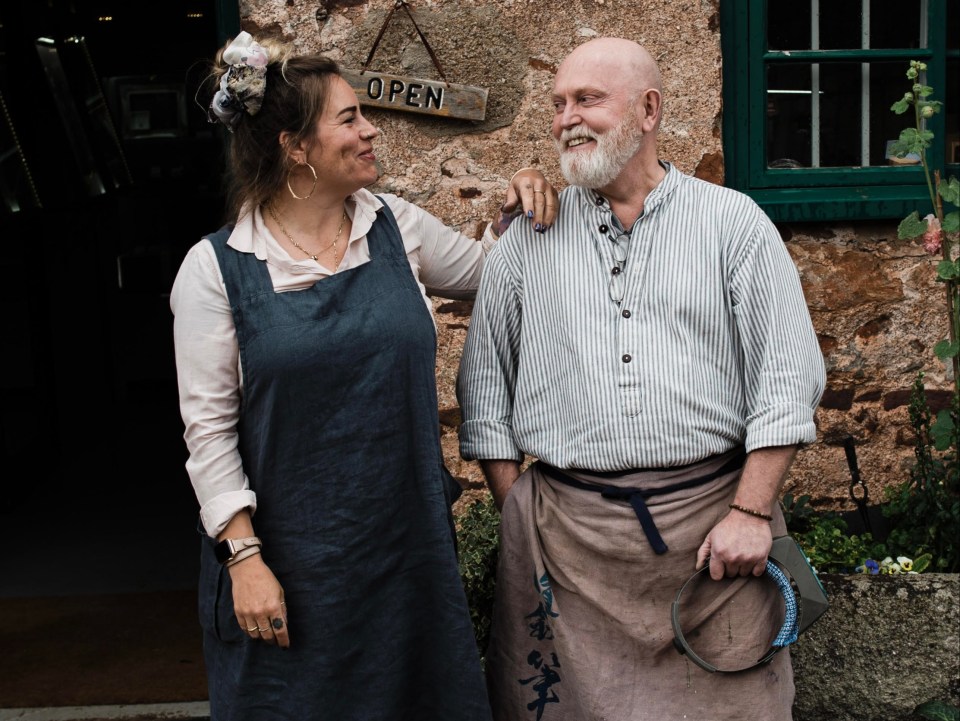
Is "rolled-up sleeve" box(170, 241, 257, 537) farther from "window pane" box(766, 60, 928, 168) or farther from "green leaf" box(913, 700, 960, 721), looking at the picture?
"window pane" box(766, 60, 928, 168)

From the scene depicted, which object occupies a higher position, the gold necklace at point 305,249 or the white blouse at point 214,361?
the gold necklace at point 305,249

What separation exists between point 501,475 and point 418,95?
1.88 m

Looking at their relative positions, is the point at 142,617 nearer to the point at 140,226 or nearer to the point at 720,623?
the point at 720,623

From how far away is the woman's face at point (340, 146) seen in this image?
2.53 meters

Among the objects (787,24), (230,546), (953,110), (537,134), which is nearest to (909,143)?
(787,24)

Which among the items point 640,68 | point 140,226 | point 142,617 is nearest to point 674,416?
point 640,68

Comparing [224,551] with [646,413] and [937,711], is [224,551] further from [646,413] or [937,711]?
[937,711]

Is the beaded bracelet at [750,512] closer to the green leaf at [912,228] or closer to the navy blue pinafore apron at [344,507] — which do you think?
the navy blue pinafore apron at [344,507]

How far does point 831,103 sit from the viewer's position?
452 cm

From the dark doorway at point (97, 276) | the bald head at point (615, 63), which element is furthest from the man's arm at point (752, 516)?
the dark doorway at point (97, 276)

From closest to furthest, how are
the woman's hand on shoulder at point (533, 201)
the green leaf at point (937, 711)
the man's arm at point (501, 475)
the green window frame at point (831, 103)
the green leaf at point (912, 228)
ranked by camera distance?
the woman's hand on shoulder at point (533, 201) < the man's arm at point (501, 475) < the green leaf at point (937, 711) < the green leaf at point (912, 228) < the green window frame at point (831, 103)

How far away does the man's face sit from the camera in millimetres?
2545

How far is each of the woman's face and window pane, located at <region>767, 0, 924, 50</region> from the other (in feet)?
7.79

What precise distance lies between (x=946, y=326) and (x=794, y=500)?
0.89 meters
